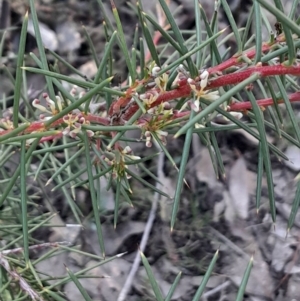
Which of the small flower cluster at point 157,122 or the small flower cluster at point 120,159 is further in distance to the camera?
the small flower cluster at point 120,159

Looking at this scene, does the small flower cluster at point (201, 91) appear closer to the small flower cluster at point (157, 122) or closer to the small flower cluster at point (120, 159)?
the small flower cluster at point (157, 122)

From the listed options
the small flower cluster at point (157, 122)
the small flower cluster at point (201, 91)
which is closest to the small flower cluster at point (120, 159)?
the small flower cluster at point (157, 122)

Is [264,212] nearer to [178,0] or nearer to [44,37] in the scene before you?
[178,0]

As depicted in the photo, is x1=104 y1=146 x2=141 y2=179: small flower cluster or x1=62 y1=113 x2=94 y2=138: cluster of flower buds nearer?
x1=62 y1=113 x2=94 y2=138: cluster of flower buds

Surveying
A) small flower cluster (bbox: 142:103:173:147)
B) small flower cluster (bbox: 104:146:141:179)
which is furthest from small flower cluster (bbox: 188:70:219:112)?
small flower cluster (bbox: 104:146:141:179)

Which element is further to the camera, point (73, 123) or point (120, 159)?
point (120, 159)

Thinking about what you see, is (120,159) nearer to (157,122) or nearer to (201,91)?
(157,122)

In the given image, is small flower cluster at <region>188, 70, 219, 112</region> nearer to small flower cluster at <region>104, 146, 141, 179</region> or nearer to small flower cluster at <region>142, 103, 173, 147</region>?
small flower cluster at <region>142, 103, 173, 147</region>

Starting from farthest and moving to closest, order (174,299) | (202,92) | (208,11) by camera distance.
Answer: (208,11) < (174,299) < (202,92)

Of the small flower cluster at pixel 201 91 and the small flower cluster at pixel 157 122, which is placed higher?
the small flower cluster at pixel 201 91

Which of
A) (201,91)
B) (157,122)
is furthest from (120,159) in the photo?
(201,91)

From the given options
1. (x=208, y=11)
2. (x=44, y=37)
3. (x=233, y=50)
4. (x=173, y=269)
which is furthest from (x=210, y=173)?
(x=44, y=37)
